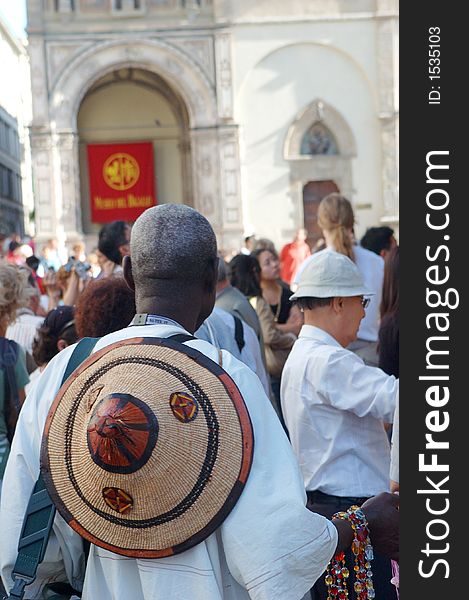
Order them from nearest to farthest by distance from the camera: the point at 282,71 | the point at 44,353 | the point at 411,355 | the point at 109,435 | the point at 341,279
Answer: the point at 411,355 < the point at 109,435 < the point at 341,279 < the point at 44,353 < the point at 282,71

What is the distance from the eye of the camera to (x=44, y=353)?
4754mm

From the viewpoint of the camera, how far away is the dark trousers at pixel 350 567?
3.18 m

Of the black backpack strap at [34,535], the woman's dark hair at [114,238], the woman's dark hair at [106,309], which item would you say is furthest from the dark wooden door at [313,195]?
the black backpack strap at [34,535]

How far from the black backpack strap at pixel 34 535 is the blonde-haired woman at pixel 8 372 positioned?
216cm

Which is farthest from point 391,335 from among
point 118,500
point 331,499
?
point 118,500

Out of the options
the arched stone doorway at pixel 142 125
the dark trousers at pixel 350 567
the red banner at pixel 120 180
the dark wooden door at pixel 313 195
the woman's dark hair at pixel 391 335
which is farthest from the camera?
the arched stone doorway at pixel 142 125

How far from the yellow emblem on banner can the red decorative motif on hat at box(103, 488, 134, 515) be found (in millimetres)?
29076

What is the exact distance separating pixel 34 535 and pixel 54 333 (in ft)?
7.81

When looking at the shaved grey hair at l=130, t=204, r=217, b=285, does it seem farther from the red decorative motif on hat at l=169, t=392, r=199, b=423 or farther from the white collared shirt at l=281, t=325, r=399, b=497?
the white collared shirt at l=281, t=325, r=399, b=497

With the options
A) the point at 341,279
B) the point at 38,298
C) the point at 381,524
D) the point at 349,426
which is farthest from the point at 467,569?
the point at 38,298

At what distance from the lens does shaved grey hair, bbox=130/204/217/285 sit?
2.46 meters

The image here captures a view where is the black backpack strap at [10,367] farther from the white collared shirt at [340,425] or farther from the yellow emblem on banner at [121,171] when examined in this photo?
the yellow emblem on banner at [121,171]

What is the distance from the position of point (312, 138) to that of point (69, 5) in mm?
7424

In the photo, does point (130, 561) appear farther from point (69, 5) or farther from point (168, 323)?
point (69, 5)
